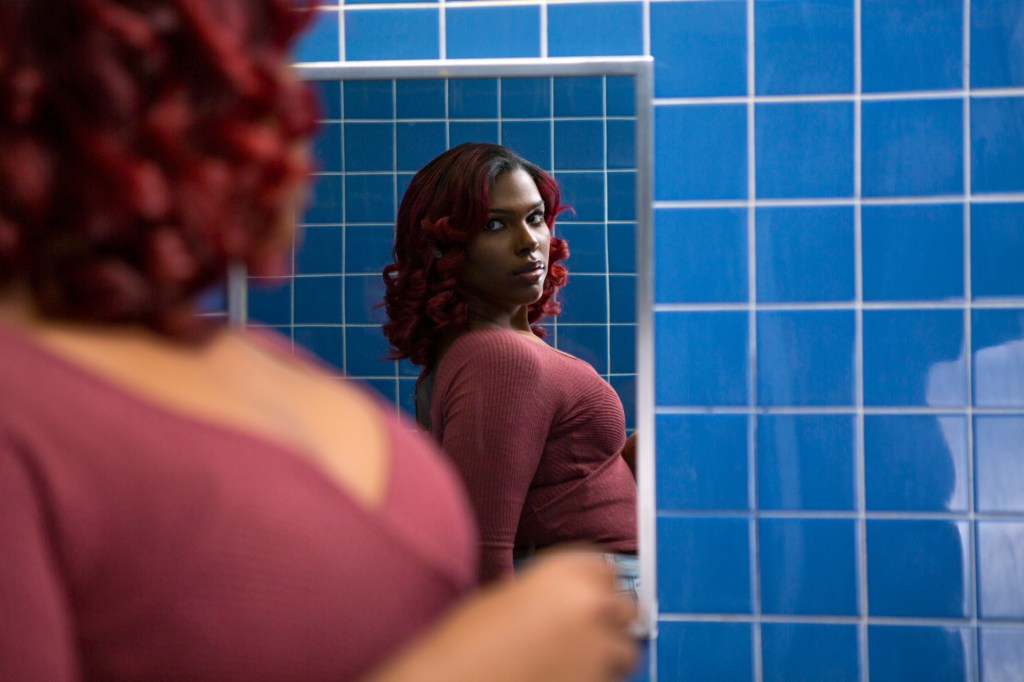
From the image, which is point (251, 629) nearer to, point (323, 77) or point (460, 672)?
point (460, 672)

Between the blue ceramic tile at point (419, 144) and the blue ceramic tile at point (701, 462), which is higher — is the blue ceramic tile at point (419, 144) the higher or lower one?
the higher one

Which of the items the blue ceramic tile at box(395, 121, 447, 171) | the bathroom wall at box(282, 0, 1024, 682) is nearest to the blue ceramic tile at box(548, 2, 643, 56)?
the bathroom wall at box(282, 0, 1024, 682)

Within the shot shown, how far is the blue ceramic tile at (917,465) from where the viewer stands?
149 centimetres

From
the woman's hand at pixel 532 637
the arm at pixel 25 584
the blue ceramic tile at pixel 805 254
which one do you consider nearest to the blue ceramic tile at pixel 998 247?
the blue ceramic tile at pixel 805 254

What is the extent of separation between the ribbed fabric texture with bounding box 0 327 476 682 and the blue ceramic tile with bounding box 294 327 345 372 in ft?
3.68

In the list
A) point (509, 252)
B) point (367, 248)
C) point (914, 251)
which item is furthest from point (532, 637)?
point (914, 251)

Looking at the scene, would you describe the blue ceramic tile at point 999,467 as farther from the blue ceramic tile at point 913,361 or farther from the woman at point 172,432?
the woman at point 172,432

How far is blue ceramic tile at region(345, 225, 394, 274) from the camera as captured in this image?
4.91 feet

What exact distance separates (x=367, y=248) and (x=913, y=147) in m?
0.81

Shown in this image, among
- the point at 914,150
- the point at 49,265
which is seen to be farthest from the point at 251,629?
the point at 914,150

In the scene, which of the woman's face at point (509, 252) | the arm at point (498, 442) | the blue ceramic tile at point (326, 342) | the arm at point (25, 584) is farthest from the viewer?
the blue ceramic tile at point (326, 342)

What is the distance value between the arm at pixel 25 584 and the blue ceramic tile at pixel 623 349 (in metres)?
1.18

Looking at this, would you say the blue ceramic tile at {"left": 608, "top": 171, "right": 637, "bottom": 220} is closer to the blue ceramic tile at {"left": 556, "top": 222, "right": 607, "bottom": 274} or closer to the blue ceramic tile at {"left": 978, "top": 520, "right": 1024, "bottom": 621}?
the blue ceramic tile at {"left": 556, "top": 222, "right": 607, "bottom": 274}

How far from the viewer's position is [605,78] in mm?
1487
